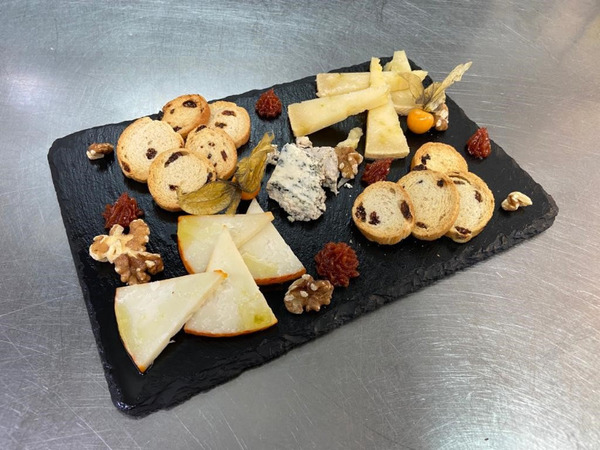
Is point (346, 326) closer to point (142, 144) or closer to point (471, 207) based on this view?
point (471, 207)

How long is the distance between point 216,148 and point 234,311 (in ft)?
2.82

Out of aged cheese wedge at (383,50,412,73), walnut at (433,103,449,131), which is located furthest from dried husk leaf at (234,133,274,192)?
aged cheese wedge at (383,50,412,73)

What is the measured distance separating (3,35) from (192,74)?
127 centimetres

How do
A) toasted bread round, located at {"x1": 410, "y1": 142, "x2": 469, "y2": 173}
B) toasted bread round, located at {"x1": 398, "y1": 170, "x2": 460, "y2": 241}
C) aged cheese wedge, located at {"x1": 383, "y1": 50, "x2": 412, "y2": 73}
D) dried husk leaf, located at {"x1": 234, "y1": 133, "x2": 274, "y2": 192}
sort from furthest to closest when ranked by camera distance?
aged cheese wedge, located at {"x1": 383, "y1": 50, "x2": 412, "y2": 73}, toasted bread round, located at {"x1": 410, "y1": 142, "x2": 469, "y2": 173}, toasted bread round, located at {"x1": 398, "y1": 170, "x2": 460, "y2": 241}, dried husk leaf, located at {"x1": 234, "y1": 133, "x2": 274, "y2": 192}

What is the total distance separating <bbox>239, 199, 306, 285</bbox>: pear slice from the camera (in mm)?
2025

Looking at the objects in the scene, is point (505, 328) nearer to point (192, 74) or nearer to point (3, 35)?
point (192, 74)

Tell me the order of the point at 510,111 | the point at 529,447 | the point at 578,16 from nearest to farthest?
1. the point at 529,447
2. the point at 510,111
3. the point at 578,16

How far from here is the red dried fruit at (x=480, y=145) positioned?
8.70 feet

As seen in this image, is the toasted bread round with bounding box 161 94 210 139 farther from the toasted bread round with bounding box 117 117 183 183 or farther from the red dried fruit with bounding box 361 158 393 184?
the red dried fruit with bounding box 361 158 393 184

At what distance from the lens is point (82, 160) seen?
2473mm

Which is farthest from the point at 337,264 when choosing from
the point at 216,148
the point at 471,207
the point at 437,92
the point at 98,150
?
the point at 98,150

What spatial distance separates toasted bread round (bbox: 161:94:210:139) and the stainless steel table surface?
0.47m

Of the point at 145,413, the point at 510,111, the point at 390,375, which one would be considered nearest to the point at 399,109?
the point at 510,111

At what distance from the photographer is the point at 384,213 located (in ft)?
7.36
